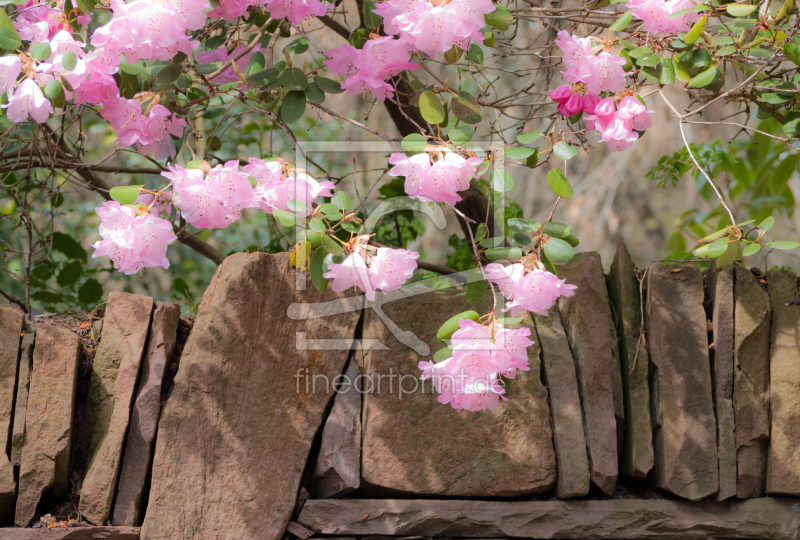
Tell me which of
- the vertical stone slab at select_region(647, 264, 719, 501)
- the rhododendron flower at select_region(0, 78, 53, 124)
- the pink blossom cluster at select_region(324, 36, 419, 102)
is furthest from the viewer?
the vertical stone slab at select_region(647, 264, 719, 501)

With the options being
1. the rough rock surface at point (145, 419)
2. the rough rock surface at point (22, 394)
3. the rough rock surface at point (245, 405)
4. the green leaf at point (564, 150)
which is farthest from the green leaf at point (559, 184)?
the rough rock surface at point (22, 394)

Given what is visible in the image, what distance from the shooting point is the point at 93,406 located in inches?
71.9

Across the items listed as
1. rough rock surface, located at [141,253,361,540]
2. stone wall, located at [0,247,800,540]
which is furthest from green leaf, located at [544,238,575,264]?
rough rock surface, located at [141,253,361,540]

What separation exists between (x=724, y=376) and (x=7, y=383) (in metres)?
1.83

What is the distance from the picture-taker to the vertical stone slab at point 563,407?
5.77 feet

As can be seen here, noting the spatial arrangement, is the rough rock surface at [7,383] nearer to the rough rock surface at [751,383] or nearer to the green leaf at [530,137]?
the green leaf at [530,137]

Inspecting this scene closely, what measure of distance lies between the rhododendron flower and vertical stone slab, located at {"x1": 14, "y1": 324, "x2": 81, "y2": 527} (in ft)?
2.03

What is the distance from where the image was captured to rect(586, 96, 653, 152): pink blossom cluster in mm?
1502

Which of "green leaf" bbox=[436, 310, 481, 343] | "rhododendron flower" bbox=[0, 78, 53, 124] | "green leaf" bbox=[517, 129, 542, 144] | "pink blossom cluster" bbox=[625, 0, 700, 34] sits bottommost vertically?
"green leaf" bbox=[436, 310, 481, 343]

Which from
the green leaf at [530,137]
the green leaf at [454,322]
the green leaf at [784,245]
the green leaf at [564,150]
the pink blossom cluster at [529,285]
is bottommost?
the green leaf at [454,322]

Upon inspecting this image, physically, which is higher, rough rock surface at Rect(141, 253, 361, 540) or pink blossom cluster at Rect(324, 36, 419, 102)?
pink blossom cluster at Rect(324, 36, 419, 102)

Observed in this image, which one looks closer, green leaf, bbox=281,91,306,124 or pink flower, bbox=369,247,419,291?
pink flower, bbox=369,247,419,291

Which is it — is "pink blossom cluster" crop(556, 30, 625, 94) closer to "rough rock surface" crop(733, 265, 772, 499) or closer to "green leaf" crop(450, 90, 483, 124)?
"green leaf" crop(450, 90, 483, 124)

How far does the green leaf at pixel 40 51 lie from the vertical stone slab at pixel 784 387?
72.7 inches
